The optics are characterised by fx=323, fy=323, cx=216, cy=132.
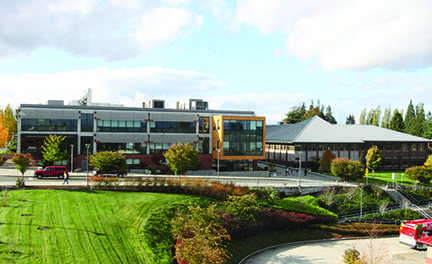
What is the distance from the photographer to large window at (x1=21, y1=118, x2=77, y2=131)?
185ft

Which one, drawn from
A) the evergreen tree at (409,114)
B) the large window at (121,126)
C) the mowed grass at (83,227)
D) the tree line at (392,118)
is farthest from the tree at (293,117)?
the mowed grass at (83,227)

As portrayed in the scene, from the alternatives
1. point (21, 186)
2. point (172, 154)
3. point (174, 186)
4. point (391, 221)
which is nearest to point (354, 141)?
point (391, 221)

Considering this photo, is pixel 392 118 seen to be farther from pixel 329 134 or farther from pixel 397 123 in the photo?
pixel 329 134

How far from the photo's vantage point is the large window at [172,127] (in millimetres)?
61688

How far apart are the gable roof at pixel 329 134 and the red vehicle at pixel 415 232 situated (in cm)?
3742

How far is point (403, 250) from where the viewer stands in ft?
107

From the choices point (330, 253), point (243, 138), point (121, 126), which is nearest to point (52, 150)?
point (121, 126)

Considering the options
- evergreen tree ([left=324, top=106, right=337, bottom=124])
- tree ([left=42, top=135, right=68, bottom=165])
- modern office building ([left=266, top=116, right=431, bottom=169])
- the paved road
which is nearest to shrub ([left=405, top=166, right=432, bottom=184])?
the paved road

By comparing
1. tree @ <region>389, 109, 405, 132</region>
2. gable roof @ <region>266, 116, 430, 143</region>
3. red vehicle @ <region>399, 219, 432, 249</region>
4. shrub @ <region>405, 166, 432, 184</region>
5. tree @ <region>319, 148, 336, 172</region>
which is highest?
tree @ <region>389, 109, 405, 132</region>

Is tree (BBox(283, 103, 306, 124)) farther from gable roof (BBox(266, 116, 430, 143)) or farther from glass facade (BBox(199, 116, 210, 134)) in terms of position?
glass facade (BBox(199, 116, 210, 134))

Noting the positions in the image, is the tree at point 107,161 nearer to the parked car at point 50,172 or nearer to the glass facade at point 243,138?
the parked car at point 50,172

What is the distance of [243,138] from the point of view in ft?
206

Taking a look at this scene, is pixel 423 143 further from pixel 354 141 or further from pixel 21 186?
pixel 21 186

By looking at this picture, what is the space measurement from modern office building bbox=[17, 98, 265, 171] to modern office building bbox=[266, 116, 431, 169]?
1354 centimetres
